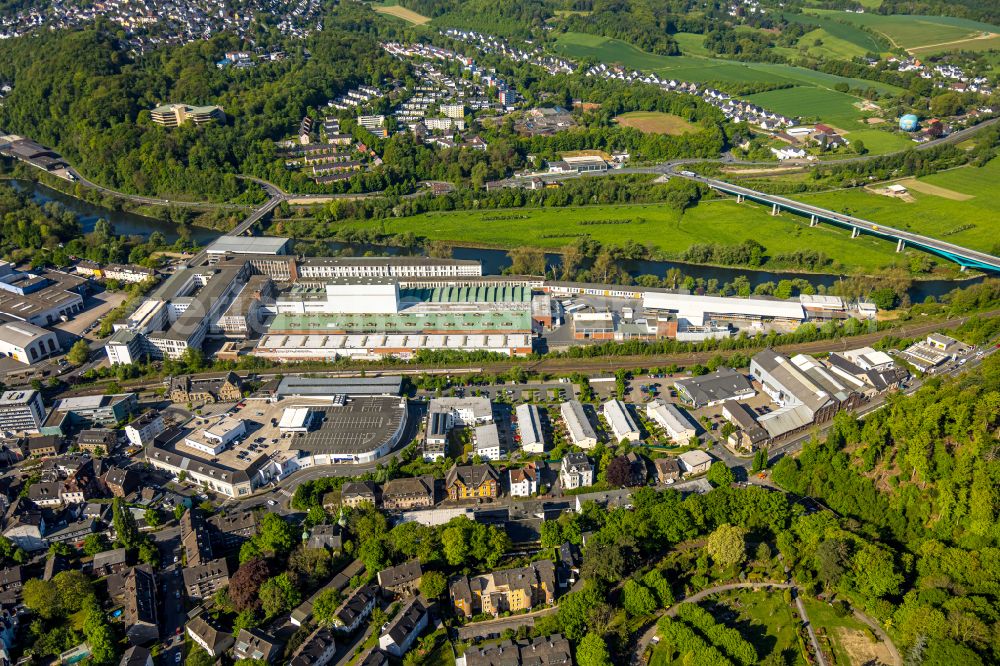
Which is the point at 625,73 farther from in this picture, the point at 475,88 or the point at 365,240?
the point at 365,240

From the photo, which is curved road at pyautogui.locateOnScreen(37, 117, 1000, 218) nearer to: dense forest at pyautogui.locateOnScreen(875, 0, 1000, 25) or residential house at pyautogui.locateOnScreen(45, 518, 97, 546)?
residential house at pyautogui.locateOnScreen(45, 518, 97, 546)

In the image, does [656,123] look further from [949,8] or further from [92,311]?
[949,8]

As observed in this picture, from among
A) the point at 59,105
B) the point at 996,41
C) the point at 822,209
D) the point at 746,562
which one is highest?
the point at 996,41

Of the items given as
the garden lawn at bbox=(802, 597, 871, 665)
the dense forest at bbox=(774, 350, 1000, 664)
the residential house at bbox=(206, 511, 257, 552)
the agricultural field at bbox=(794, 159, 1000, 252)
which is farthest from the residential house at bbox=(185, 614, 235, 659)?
the agricultural field at bbox=(794, 159, 1000, 252)

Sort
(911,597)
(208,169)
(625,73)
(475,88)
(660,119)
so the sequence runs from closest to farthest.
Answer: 1. (911,597)
2. (208,169)
3. (660,119)
4. (475,88)
5. (625,73)

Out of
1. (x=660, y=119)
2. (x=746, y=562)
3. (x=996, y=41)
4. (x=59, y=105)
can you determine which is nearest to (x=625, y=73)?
(x=660, y=119)
